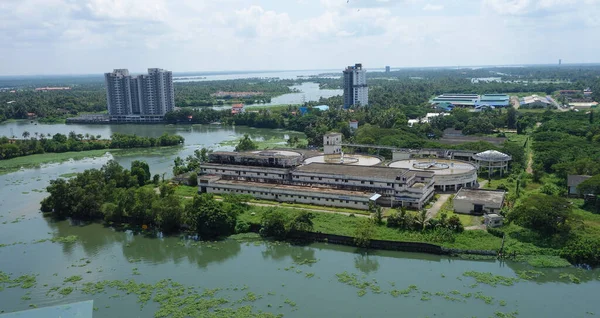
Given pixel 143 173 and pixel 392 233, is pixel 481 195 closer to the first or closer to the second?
pixel 392 233

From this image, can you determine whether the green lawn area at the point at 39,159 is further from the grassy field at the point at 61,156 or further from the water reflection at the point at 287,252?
the water reflection at the point at 287,252

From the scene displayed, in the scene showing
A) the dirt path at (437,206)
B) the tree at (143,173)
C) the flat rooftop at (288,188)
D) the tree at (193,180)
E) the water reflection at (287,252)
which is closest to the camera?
the water reflection at (287,252)

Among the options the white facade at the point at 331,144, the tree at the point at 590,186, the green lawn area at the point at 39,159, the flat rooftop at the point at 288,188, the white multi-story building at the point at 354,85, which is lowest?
the green lawn area at the point at 39,159

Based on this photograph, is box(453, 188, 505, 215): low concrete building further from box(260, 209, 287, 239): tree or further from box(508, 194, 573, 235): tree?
box(260, 209, 287, 239): tree

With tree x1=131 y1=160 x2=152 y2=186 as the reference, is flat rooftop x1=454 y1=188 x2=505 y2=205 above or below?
below

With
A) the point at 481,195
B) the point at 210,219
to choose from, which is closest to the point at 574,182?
the point at 481,195

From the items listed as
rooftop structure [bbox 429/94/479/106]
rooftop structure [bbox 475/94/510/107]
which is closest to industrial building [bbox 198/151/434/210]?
rooftop structure [bbox 475/94/510/107]

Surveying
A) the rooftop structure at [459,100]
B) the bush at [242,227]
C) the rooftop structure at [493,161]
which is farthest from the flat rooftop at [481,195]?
the rooftop structure at [459,100]

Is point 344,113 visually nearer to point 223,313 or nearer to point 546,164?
point 546,164
